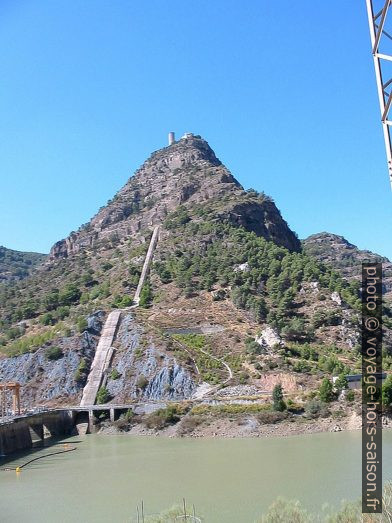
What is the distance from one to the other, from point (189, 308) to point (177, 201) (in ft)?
122

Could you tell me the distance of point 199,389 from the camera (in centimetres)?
5178

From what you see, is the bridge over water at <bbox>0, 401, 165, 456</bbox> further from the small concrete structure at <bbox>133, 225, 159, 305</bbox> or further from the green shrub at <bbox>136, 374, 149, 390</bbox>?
the small concrete structure at <bbox>133, 225, 159, 305</bbox>

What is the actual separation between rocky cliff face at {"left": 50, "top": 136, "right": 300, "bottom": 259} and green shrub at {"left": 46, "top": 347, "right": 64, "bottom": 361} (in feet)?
123

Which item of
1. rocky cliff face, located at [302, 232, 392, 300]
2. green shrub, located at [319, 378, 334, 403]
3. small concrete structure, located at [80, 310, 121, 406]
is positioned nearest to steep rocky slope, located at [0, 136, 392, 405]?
small concrete structure, located at [80, 310, 121, 406]

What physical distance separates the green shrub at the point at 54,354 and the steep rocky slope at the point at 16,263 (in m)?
102

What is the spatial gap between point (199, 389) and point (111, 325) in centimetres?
1735

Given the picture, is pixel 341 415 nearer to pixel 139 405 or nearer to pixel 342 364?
pixel 342 364

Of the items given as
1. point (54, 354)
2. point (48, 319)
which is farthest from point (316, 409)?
point (48, 319)

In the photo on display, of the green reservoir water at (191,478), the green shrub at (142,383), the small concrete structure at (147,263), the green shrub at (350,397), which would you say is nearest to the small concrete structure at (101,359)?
the green shrub at (142,383)

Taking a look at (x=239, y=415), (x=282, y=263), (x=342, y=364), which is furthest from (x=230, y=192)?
(x=239, y=415)

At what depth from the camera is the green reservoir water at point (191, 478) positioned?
23062 millimetres

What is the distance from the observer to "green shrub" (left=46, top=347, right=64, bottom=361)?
59.7 meters

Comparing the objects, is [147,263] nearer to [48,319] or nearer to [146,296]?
[146,296]

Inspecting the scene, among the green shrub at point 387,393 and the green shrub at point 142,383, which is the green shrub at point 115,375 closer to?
the green shrub at point 142,383
